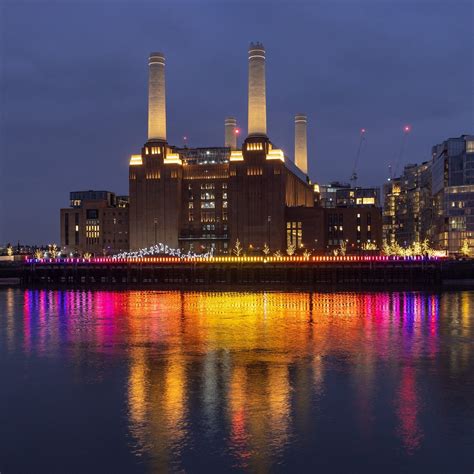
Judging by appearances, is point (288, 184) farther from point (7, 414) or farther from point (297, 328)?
point (7, 414)

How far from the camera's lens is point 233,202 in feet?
579

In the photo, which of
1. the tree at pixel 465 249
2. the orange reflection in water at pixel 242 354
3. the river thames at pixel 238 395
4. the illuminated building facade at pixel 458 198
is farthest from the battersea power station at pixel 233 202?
the river thames at pixel 238 395

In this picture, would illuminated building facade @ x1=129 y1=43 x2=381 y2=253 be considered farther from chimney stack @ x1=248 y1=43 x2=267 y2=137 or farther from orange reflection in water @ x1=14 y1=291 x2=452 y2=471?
orange reflection in water @ x1=14 y1=291 x2=452 y2=471

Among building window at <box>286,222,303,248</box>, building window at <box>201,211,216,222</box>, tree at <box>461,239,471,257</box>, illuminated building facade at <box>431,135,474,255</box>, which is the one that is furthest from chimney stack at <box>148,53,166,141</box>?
tree at <box>461,239,471,257</box>

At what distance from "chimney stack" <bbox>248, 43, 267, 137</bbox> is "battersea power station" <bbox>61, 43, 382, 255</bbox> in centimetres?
28

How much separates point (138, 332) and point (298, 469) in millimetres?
28900

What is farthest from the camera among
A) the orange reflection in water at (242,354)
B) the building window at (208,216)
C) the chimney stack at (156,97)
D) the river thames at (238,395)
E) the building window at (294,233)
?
the building window at (208,216)

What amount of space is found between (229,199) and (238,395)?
153802 mm

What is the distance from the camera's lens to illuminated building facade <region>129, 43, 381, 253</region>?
6860 inches

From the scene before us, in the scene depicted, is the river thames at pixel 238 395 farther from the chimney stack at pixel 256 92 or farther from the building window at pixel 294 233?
the building window at pixel 294 233

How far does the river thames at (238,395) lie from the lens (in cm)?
1908

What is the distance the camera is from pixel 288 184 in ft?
622

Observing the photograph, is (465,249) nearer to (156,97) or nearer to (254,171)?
(254,171)

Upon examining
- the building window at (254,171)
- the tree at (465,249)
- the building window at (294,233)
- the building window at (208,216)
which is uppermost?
the building window at (254,171)
